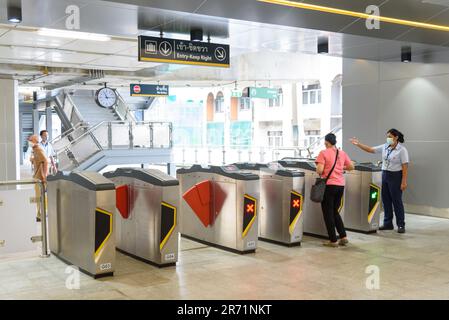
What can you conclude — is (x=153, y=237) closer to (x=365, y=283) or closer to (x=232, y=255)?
(x=232, y=255)

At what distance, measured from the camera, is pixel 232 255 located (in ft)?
20.6

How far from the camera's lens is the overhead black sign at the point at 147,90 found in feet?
53.6

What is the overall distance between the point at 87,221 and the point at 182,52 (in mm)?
3149

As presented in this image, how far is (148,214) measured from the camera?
584 centimetres

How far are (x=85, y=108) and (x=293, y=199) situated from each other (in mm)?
15861

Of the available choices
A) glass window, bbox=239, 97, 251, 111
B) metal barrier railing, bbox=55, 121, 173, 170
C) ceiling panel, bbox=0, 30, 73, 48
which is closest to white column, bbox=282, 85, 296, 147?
glass window, bbox=239, 97, 251, 111

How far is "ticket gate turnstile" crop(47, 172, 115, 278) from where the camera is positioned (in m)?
5.20

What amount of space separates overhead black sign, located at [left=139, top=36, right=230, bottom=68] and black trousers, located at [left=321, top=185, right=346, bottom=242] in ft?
8.82

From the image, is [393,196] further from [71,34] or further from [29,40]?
[29,40]

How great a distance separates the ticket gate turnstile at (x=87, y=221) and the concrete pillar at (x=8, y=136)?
745 centimetres

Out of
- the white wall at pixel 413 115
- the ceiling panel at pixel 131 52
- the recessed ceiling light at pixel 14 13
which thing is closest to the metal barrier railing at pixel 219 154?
the white wall at pixel 413 115

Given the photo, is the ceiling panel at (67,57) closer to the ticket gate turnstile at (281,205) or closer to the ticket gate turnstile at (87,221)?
the ticket gate turnstile at (87,221)

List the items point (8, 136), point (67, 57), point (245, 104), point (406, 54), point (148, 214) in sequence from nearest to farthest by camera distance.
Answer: point (148, 214), point (406, 54), point (67, 57), point (8, 136), point (245, 104)

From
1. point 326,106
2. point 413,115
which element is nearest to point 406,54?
point 413,115
